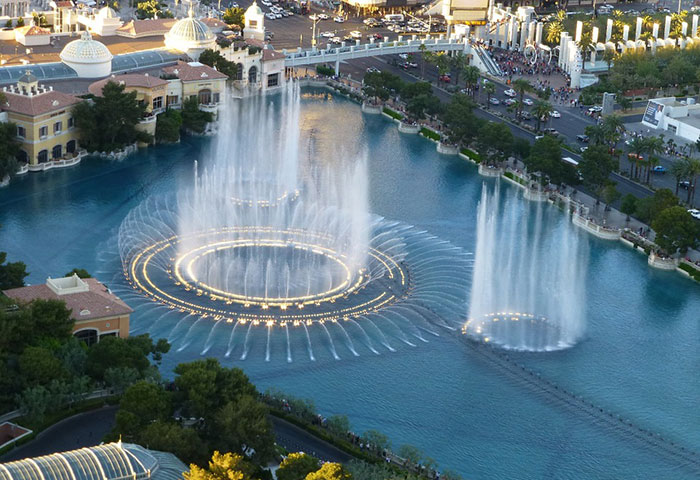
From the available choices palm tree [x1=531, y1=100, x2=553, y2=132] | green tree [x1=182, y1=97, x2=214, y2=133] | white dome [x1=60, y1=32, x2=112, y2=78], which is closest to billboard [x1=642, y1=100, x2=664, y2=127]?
palm tree [x1=531, y1=100, x2=553, y2=132]

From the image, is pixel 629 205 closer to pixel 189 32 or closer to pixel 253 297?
pixel 253 297

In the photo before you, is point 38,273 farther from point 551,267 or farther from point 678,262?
point 678,262

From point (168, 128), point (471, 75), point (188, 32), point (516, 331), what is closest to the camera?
point (516, 331)

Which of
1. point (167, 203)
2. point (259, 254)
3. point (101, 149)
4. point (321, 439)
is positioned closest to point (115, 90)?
point (101, 149)

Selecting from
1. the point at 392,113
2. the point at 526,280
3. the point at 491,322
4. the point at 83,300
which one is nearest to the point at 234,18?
the point at 392,113

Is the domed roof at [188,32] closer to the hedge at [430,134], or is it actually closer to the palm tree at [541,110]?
the hedge at [430,134]

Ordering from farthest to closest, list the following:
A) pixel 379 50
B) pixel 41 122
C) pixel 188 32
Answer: pixel 379 50 → pixel 188 32 → pixel 41 122

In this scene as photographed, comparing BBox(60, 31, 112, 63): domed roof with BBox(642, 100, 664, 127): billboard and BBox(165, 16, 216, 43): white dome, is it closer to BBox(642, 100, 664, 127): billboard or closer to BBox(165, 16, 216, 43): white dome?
BBox(165, 16, 216, 43): white dome
